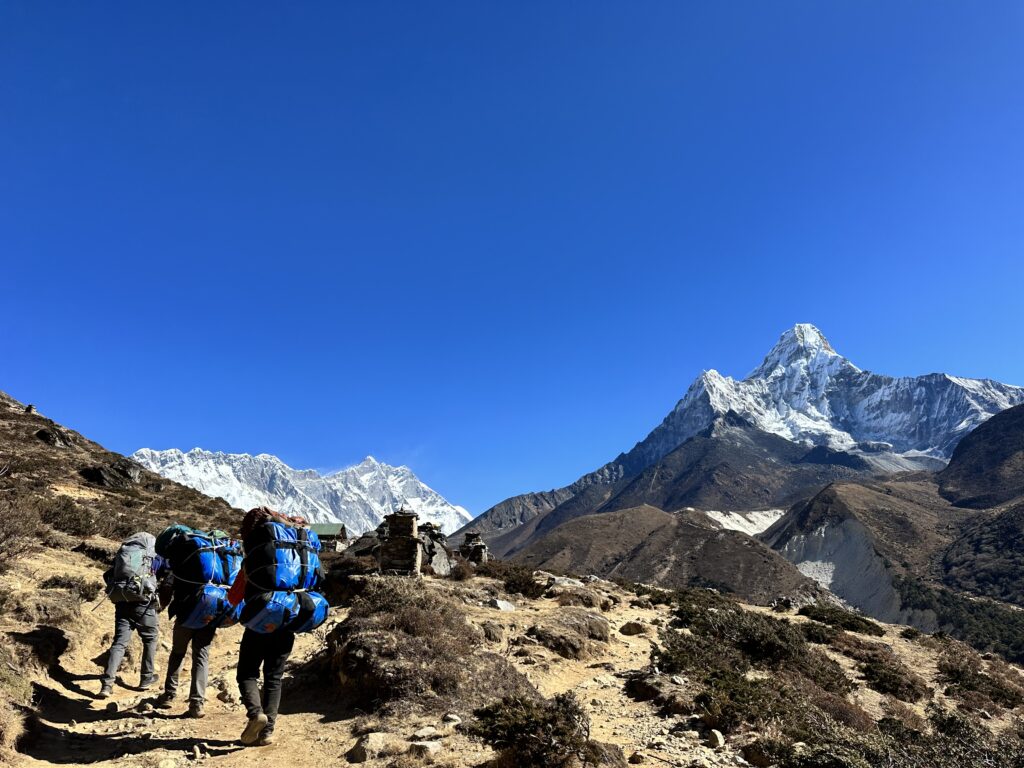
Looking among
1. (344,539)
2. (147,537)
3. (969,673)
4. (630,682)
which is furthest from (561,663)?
(344,539)

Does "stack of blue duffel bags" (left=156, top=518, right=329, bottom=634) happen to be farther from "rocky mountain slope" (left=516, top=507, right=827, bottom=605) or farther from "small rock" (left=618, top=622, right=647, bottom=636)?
"rocky mountain slope" (left=516, top=507, right=827, bottom=605)

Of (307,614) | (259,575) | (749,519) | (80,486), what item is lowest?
(307,614)

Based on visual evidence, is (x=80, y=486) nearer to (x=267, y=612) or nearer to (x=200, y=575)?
(x=200, y=575)

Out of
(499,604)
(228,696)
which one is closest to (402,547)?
(499,604)

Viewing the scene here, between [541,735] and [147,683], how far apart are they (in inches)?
230

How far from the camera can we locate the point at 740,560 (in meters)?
103

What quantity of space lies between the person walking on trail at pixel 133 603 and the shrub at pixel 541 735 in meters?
4.76

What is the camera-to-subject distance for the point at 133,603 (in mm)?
7469

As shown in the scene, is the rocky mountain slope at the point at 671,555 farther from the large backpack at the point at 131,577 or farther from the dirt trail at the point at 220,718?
the large backpack at the point at 131,577

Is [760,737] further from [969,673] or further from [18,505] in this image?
[18,505]

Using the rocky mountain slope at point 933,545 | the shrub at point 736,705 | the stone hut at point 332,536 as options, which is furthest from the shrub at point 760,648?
the rocky mountain slope at point 933,545

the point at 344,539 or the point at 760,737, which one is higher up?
the point at 344,539

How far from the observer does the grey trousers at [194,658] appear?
6.67 meters

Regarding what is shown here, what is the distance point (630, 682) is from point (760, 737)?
2842 mm
